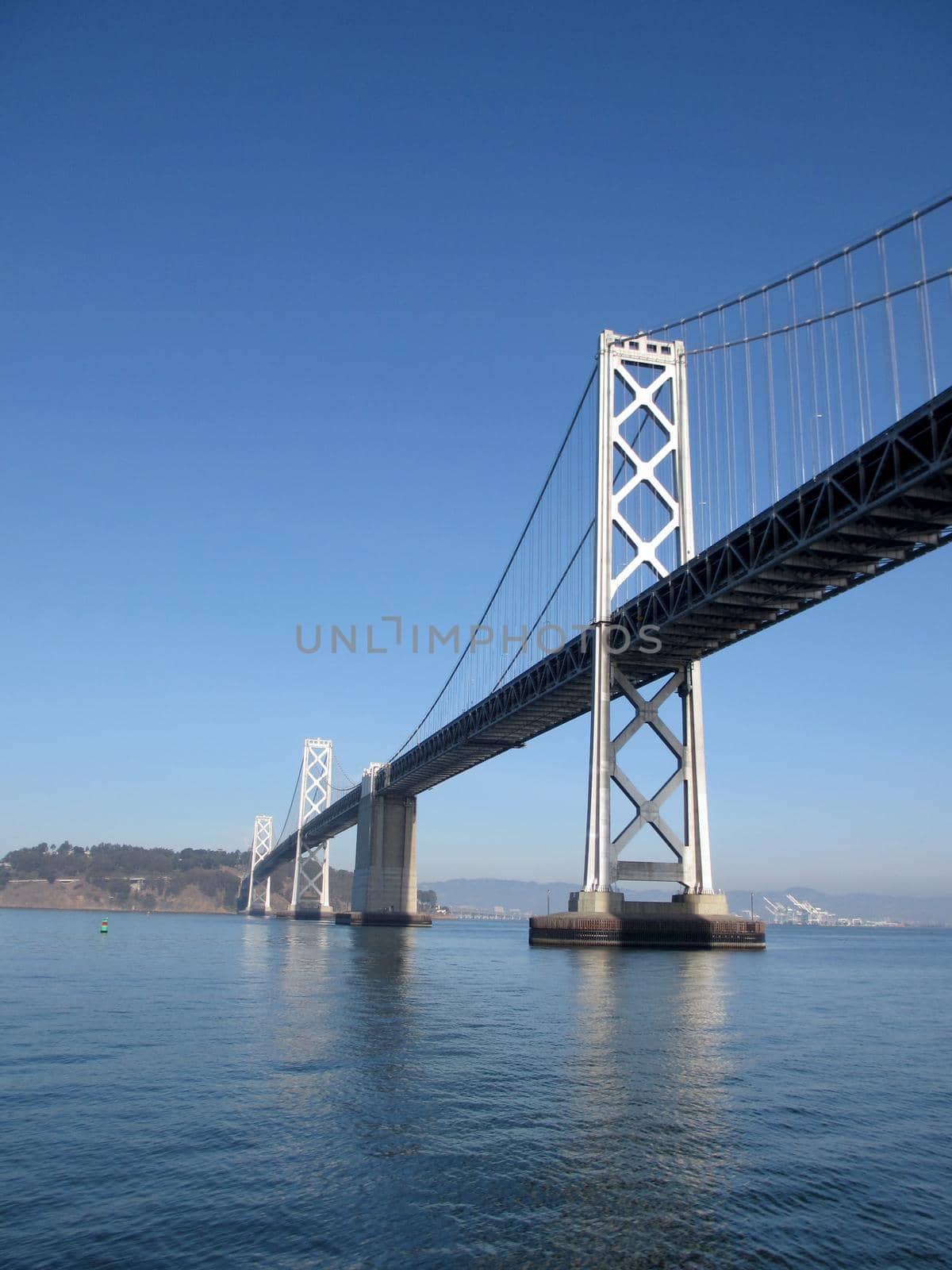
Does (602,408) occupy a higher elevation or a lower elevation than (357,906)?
higher

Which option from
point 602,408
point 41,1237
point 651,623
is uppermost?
point 602,408

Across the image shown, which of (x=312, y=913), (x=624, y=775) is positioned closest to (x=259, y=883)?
(x=312, y=913)

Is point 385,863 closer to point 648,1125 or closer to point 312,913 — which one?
point 312,913

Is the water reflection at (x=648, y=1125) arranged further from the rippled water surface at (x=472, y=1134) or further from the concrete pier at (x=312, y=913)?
the concrete pier at (x=312, y=913)

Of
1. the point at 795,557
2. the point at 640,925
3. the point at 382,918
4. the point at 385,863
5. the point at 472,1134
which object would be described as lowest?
the point at 472,1134

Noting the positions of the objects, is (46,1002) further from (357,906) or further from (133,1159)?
(357,906)

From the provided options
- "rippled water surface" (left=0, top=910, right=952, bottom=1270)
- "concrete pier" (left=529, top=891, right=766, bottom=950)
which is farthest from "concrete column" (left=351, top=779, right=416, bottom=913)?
"rippled water surface" (left=0, top=910, right=952, bottom=1270)

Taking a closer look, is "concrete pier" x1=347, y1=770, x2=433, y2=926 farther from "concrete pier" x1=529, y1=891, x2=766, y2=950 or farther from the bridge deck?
"concrete pier" x1=529, y1=891, x2=766, y2=950

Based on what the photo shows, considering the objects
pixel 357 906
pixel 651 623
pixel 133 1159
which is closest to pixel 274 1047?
pixel 133 1159
